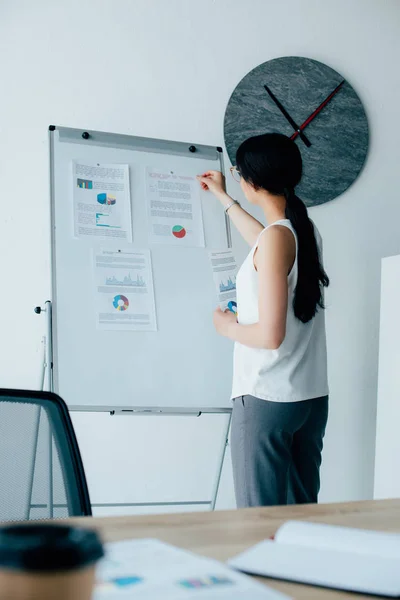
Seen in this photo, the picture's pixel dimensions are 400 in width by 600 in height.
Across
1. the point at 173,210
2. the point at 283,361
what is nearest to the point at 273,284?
the point at 283,361

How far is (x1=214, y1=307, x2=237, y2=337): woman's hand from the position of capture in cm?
209

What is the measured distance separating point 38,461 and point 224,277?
1614 millimetres

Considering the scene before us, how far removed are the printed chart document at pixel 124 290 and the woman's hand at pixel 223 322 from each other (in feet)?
1.22

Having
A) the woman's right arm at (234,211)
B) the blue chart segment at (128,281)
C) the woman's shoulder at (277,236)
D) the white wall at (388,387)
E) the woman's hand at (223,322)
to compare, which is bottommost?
the white wall at (388,387)

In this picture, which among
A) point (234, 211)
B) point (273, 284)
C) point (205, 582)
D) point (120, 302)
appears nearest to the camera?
point (205, 582)

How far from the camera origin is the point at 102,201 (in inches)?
101

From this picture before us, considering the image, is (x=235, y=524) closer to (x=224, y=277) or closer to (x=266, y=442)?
(x=266, y=442)

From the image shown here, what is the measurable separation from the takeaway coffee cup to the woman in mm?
1521

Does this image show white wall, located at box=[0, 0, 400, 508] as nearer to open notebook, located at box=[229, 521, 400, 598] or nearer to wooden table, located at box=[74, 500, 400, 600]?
wooden table, located at box=[74, 500, 400, 600]

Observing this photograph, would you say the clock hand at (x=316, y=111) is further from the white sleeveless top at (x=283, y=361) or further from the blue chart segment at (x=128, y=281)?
the white sleeveless top at (x=283, y=361)

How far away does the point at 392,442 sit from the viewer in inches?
116

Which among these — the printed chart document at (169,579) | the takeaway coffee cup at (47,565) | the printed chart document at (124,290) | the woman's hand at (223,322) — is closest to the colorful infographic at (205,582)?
the printed chart document at (169,579)

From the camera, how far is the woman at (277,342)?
1.90 metres

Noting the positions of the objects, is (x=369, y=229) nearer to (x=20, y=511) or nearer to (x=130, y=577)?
(x=20, y=511)
